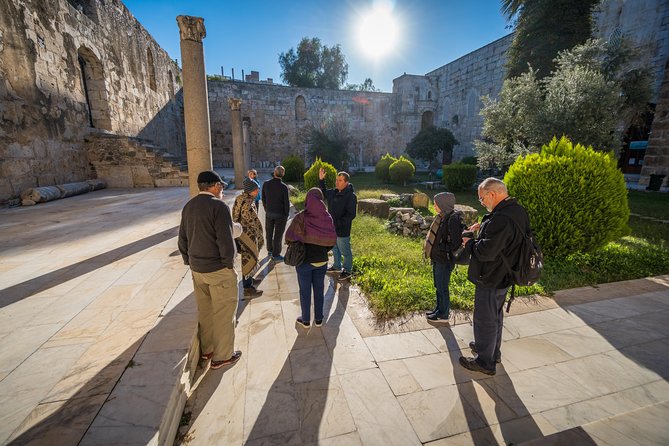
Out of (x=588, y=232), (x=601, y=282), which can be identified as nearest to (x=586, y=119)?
(x=588, y=232)

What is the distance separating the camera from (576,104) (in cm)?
979

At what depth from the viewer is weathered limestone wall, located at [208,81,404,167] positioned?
79.6 ft

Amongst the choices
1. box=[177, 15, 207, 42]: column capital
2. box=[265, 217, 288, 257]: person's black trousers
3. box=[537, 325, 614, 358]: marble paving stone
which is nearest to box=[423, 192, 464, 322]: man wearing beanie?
box=[537, 325, 614, 358]: marble paving stone

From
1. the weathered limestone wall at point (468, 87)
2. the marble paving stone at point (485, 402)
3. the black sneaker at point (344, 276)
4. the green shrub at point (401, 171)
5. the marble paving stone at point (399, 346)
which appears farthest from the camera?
the weathered limestone wall at point (468, 87)

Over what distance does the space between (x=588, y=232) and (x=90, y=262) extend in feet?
26.3

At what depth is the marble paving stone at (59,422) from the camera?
1.74m

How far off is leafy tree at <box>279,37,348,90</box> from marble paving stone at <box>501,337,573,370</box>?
3729cm

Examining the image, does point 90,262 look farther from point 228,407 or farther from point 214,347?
point 228,407

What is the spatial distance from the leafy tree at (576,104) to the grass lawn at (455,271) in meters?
4.41

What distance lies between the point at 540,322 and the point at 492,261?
170 cm

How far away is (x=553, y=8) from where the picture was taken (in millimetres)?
14016

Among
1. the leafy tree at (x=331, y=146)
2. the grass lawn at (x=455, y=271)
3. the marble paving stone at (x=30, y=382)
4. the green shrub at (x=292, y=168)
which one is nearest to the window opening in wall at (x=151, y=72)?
the green shrub at (x=292, y=168)

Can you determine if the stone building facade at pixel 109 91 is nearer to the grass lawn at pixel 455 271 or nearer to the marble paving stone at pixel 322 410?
the grass lawn at pixel 455 271

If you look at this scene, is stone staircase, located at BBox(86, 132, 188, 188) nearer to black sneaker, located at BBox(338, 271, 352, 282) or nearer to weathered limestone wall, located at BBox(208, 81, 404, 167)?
weathered limestone wall, located at BBox(208, 81, 404, 167)
